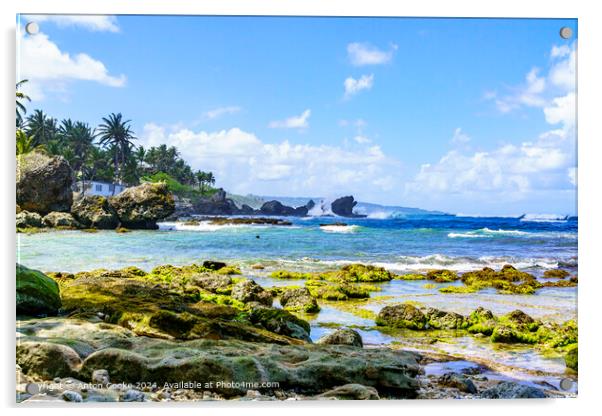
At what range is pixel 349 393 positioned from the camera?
19.5ft

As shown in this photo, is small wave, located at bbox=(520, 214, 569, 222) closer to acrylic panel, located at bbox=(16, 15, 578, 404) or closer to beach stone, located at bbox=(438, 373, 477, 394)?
acrylic panel, located at bbox=(16, 15, 578, 404)

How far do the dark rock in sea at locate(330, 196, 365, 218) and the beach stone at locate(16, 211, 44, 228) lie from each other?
11.4 ft

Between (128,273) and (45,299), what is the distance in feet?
3.16

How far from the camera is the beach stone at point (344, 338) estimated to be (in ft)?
21.4

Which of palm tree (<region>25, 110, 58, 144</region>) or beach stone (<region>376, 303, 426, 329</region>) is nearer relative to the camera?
palm tree (<region>25, 110, 58, 144</region>)

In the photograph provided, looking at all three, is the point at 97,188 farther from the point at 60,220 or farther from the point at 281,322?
the point at 281,322

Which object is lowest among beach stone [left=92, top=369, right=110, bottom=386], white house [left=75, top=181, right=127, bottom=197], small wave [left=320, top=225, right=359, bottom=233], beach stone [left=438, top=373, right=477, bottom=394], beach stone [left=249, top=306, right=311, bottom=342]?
beach stone [left=438, top=373, right=477, bottom=394]

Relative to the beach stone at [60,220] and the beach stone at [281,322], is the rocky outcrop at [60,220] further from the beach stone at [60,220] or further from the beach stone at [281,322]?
the beach stone at [281,322]

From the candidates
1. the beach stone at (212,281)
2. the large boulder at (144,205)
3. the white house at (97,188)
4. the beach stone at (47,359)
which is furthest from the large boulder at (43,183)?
the beach stone at (212,281)

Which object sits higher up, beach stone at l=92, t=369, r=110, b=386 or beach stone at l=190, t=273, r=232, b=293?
beach stone at l=190, t=273, r=232, b=293

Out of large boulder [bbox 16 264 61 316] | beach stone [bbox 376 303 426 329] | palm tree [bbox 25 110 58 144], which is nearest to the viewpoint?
large boulder [bbox 16 264 61 316]

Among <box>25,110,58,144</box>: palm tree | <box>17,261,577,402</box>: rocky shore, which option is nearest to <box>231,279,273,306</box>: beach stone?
<box>17,261,577,402</box>: rocky shore

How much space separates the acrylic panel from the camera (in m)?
6.48
